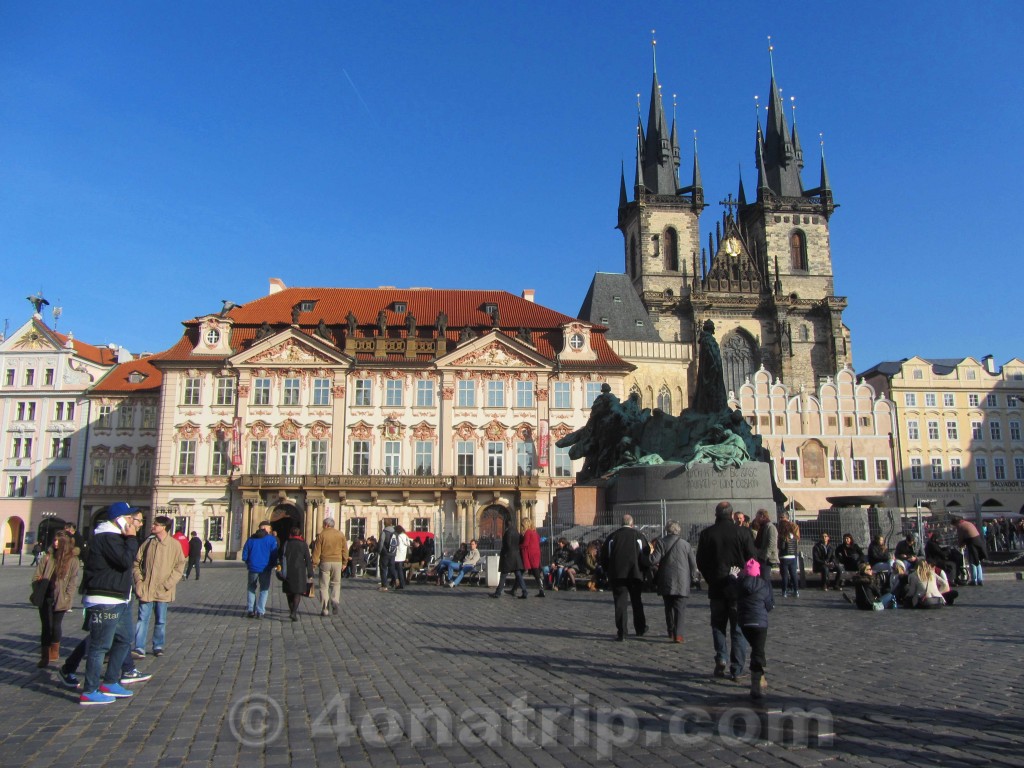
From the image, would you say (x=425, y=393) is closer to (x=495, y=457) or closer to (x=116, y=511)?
(x=495, y=457)

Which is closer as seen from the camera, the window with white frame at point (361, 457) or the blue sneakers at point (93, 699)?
the blue sneakers at point (93, 699)

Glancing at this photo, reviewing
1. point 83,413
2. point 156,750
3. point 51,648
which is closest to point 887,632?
point 156,750

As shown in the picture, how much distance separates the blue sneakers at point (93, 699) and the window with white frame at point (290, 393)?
36868 mm

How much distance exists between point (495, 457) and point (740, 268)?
3860cm

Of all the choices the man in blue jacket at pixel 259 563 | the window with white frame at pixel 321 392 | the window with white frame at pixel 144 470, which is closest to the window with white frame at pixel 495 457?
the window with white frame at pixel 321 392

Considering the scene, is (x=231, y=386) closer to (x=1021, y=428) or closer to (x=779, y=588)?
(x=779, y=588)

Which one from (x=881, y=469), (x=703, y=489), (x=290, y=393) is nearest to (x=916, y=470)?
(x=881, y=469)

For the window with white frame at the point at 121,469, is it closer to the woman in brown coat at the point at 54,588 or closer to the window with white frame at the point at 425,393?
the window with white frame at the point at 425,393

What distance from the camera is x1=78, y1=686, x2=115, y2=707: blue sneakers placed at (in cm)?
676

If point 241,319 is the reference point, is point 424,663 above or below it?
below

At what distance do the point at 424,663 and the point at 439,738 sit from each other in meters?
2.85

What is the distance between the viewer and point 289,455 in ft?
140

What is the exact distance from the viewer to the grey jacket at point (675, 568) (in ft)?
30.2

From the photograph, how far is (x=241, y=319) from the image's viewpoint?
149ft
